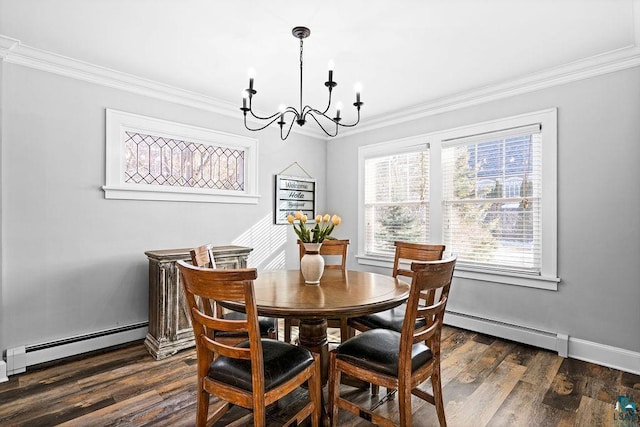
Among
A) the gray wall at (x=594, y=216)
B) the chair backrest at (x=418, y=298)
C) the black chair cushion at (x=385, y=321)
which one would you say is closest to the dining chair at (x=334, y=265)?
the black chair cushion at (x=385, y=321)

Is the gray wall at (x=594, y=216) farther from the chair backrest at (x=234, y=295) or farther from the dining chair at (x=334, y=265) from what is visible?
the chair backrest at (x=234, y=295)

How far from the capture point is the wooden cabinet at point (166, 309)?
3006mm

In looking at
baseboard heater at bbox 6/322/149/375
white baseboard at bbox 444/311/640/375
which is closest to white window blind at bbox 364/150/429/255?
white baseboard at bbox 444/311/640/375

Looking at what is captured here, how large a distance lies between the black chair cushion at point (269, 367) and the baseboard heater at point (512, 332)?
2460mm

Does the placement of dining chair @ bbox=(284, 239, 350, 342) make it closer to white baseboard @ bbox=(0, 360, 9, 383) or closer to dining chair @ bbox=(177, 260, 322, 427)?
dining chair @ bbox=(177, 260, 322, 427)

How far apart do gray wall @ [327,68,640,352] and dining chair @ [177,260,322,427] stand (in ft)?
8.21

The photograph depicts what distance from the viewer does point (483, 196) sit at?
11.7 feet

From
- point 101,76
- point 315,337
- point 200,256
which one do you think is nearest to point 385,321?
point 315,337

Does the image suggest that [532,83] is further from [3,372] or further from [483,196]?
[3,372]

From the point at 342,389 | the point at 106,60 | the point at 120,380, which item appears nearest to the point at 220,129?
the point at 106,60

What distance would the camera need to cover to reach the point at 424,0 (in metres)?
2.07

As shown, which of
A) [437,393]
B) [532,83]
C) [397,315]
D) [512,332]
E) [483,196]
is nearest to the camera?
[437,393]

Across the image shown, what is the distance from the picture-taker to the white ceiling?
2.16 m

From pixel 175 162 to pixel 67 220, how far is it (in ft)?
3.67
